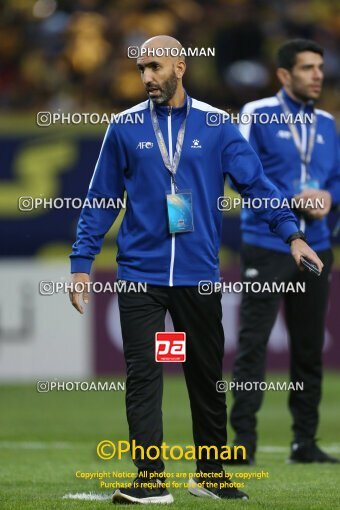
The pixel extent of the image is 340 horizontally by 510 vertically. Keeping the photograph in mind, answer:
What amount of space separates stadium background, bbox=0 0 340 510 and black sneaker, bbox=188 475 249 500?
12.6 ft

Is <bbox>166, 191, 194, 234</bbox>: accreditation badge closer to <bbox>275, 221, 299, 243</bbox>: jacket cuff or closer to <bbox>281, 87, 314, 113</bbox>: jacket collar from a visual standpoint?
<bbox>275, 221, 299, 243</bbox>: jacket cuff

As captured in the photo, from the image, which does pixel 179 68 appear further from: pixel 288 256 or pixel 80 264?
pixel 288 256

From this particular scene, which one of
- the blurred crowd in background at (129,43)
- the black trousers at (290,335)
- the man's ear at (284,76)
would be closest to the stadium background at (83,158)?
the blurred crowd in background at (129,43)

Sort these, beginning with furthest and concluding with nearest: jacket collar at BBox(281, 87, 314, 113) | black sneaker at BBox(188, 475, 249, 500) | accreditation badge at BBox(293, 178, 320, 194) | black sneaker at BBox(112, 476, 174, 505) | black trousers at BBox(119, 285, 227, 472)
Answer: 1. jacket collar at BBox(281, 87, 314, 113)
2. accreditation badge at BBox(293, 178, 320, 194)
3. black sneaker at BBox(188, 475, 249, 500)
4. black trousers at BBox(119, 285, 227, 472)
5. black sneaker at BBox(112, 476, 174, 505)

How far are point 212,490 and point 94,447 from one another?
3.23 meters

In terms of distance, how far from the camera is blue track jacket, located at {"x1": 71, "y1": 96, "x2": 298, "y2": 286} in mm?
6102

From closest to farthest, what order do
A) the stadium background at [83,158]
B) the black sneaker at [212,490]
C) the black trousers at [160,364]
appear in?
the black trousers at [160,364] < the black sneaker at [212,490] < the stadium background at [83,158]

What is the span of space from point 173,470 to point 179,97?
2.58 meters

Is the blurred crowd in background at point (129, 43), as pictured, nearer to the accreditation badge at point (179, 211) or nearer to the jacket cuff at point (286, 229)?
the jacket cuff at point (286, 229)

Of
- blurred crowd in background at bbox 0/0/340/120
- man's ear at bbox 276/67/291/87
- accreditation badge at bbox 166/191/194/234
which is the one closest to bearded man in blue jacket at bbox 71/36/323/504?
accreditation badge at bbox 166/191/194/234

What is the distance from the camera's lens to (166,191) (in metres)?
6.09

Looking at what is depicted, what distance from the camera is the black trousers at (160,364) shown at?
6.04 meters

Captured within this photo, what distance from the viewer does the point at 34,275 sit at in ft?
46.6

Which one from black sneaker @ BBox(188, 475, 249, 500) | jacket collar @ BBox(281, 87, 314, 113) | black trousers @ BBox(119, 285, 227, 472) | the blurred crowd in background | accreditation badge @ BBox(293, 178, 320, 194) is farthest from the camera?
the blurred crowd in background
